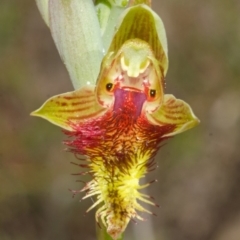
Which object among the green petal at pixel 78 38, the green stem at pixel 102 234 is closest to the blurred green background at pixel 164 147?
the green stem at pixel 102 234

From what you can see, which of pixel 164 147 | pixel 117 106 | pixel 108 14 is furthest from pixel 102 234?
pixel 164 147

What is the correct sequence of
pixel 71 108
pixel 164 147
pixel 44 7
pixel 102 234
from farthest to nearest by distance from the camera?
1. pixel 164 147
2. pixel 44 7
3. pixel 102 234
4. pixel 71 108

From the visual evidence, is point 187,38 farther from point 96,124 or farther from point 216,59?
point 96,124

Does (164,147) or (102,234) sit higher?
(164,147)

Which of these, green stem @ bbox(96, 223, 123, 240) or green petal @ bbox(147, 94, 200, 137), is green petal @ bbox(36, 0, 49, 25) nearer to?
green petal @ bbox(147, 94, 200, 137)

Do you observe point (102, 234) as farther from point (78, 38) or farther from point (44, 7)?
point (44, 7)

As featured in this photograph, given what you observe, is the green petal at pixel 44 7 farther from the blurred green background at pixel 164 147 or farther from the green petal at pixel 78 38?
Result: the blurred green background at pixel 164 147

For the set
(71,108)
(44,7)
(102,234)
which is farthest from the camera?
(44,7)

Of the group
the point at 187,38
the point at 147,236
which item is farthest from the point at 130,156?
the point at 187,38
